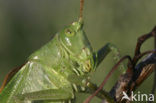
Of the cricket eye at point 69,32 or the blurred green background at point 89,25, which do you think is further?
the blurred green background at point 89,25

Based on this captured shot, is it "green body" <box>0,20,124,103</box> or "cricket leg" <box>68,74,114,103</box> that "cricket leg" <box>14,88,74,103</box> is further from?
"cricket leg" <box>68,74,114,103</box>

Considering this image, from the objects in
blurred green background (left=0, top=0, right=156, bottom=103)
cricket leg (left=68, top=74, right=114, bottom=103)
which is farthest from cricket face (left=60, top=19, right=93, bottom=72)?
blurred green background (left=0, top=0, right=156, bottom=103)

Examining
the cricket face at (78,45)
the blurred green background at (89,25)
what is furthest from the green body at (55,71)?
the blurred green background at (89,25)

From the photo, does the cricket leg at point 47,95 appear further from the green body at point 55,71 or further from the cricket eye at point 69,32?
the cricket eye at point 69,32

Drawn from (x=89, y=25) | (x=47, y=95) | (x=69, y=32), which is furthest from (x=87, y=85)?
(x=89, y=25)

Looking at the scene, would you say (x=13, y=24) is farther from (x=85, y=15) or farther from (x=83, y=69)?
(x=83, y=69)

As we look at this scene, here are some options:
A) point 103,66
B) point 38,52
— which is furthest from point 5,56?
point 38,52
